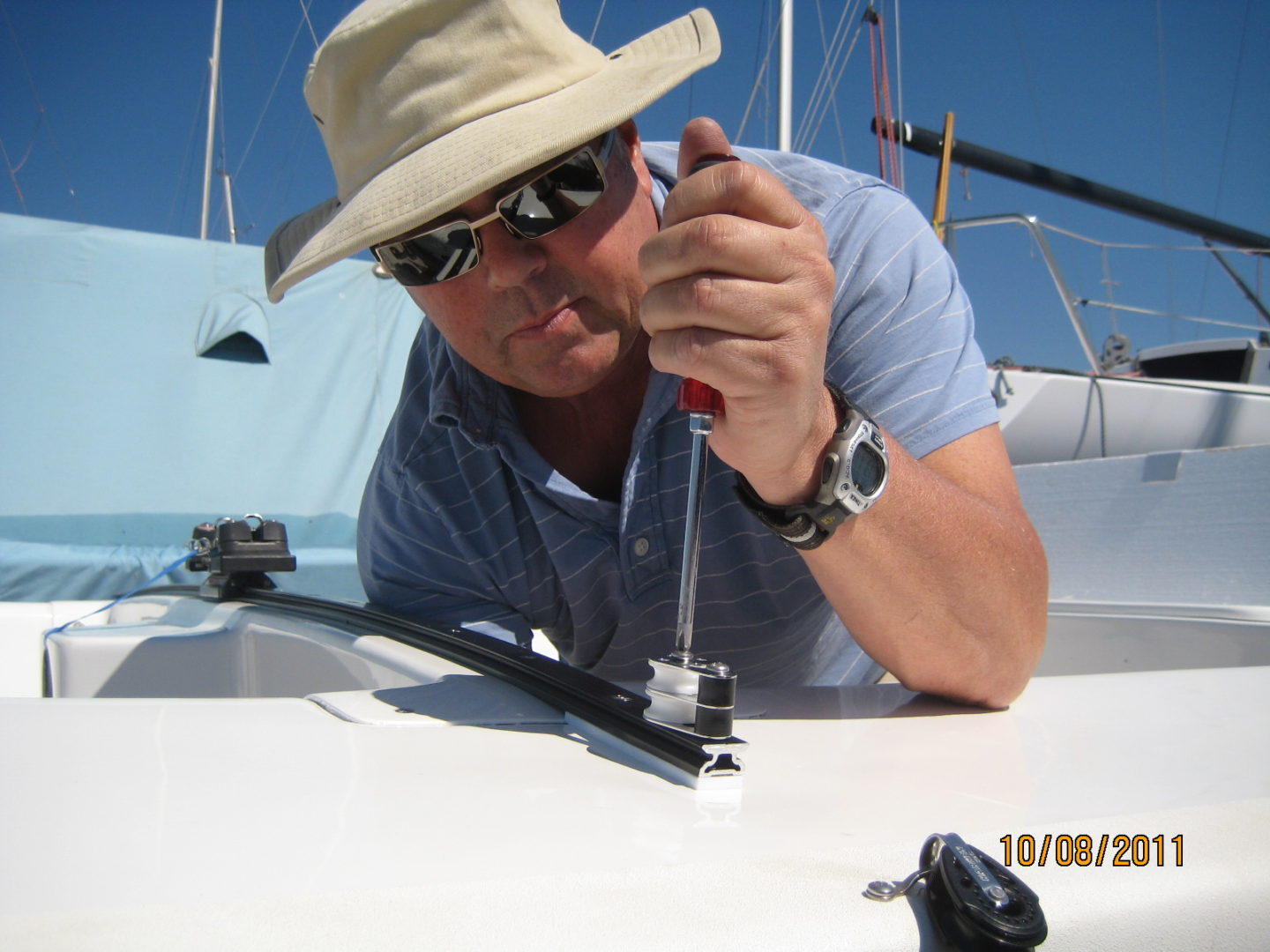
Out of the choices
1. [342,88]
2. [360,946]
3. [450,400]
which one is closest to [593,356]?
[450,400]

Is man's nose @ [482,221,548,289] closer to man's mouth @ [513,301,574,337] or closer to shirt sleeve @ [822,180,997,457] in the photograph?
man's mouth @ [513,301,574,337]

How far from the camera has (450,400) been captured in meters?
1.45

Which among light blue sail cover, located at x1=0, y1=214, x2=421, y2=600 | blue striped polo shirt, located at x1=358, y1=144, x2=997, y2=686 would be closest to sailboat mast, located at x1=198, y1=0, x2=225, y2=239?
light blue sail cover, located at x1=0, y1=214, x2=421, y2=600

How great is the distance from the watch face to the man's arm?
0.11 ft

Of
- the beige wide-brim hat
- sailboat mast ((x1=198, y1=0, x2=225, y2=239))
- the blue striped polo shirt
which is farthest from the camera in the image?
sailboat mast ((x1=198, y1=0, x2=225, y2=239))

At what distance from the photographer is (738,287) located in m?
0.72

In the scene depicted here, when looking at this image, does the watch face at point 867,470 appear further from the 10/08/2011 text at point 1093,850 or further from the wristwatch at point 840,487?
the 10/08/2011 text at point 1093,850

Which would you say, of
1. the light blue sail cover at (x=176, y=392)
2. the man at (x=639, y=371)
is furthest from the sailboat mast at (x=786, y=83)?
the man at (x=639, y=371)

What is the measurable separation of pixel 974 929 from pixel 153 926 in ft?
1.28

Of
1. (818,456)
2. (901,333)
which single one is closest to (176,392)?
(901,333)

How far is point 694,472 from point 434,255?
23.1 inches

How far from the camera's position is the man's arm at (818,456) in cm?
73

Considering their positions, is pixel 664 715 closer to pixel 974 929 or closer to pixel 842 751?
pixel 842 751

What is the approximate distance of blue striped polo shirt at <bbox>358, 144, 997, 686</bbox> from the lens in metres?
1.16
